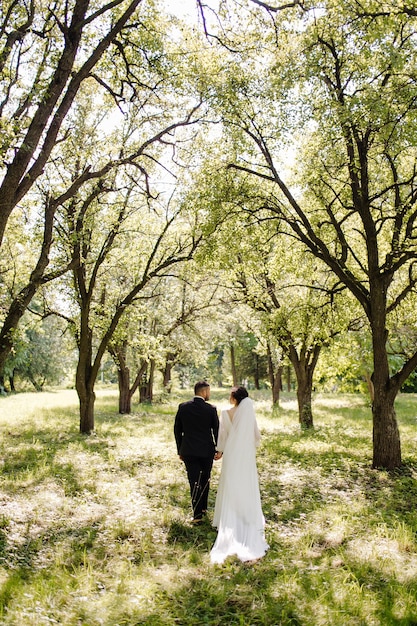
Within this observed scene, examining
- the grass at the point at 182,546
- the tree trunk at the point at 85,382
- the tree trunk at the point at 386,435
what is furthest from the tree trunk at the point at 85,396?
the tree trunk at the point at 386,435

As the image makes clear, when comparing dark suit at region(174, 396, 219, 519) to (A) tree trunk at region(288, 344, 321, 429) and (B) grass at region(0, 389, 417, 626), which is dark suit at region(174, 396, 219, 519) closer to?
(B) grass at region(0, 389, 417, 626)

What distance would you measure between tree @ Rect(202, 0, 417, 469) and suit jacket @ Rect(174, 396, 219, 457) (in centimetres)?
572

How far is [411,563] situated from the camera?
20.5ft

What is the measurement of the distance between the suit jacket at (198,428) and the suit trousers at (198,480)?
0.46ft

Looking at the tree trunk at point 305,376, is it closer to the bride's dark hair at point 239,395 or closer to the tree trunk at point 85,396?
the tree trunk at point 85,396

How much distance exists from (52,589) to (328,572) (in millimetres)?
3163

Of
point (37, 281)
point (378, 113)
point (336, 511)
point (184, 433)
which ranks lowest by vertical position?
point (336, 511)

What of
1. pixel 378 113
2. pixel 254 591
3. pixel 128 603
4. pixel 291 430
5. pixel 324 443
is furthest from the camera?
pixel 291 430

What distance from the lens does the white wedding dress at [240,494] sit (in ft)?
22.2

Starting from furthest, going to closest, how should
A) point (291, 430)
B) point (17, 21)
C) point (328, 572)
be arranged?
point (291, 430)
point (17, 21)
point (328, 572)

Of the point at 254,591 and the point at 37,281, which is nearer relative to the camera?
the point at 254,591

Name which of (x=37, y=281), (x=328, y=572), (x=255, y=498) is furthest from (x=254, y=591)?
(x=37, y=281)

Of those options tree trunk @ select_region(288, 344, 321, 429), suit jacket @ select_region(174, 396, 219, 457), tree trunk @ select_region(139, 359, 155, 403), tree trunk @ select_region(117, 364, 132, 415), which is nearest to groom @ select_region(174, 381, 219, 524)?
suit jacket @ select_region(174, 396, 219, 457)

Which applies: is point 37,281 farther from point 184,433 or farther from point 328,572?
point 328,572
